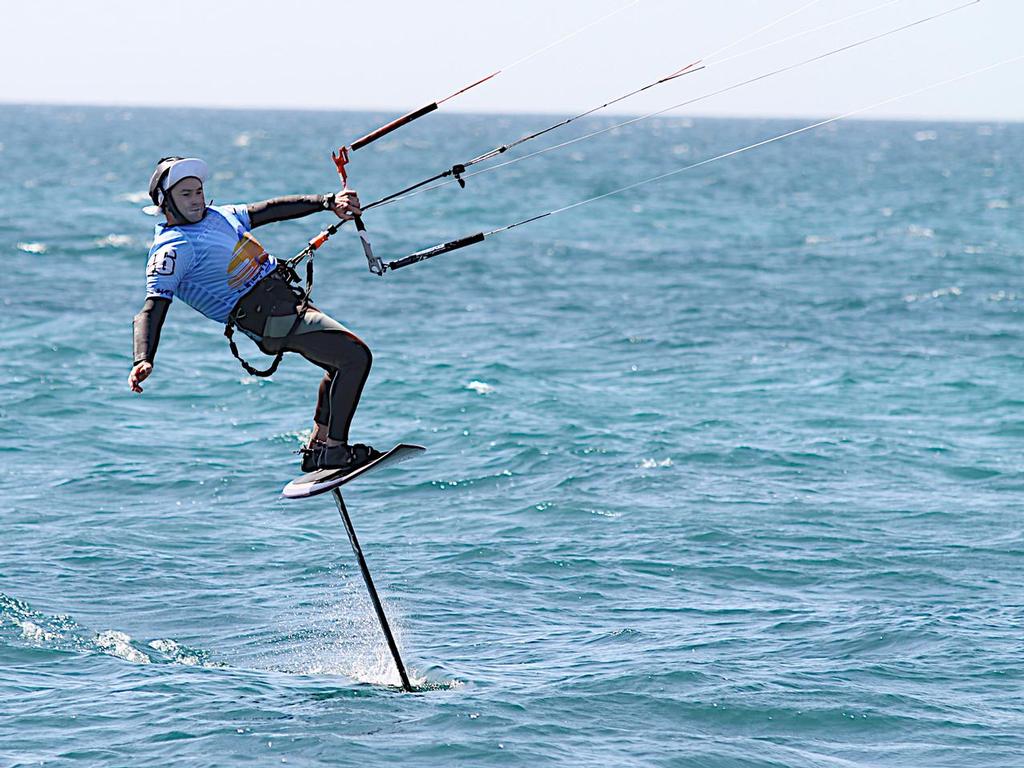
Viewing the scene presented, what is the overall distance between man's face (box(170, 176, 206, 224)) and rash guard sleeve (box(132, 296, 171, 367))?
684mm

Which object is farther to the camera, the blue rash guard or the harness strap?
the harness strap

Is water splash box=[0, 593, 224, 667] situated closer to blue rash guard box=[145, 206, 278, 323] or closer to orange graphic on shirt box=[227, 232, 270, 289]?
blue rash guard box=[145, 206, 278, 323]

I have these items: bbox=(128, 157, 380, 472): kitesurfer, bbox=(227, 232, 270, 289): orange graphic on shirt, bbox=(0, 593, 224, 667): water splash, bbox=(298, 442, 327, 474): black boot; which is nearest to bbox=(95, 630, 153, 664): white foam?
bbox=(0, 593, 224, 667): water splash

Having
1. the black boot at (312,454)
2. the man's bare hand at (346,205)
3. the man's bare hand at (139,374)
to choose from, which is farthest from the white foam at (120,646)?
the man's bare hand at (346,205)

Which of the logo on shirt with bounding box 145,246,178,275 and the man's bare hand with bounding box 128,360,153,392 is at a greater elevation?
the logo on shirt with bounding box 145,246,178,275

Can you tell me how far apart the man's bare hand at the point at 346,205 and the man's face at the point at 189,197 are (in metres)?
0.97

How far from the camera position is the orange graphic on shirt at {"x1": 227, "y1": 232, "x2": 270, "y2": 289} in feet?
34.8

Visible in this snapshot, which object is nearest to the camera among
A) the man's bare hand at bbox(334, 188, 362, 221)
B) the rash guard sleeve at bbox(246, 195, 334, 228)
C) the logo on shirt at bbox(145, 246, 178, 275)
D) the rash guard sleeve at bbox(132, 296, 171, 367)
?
the rash guard sleeve at bbox(132, 296, 171, 367)

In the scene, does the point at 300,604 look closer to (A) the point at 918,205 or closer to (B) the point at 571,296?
(B) the point at 571,296

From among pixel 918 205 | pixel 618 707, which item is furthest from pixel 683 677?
pixel 918 205

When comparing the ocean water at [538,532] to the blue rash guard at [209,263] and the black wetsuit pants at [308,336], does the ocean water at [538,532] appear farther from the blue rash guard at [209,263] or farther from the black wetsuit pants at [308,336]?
the blue rash guard at [209,263]

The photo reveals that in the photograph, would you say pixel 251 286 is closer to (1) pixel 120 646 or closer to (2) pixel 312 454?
(2) pixel 312 454

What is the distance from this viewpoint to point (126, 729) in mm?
11094

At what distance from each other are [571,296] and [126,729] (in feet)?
84.0
